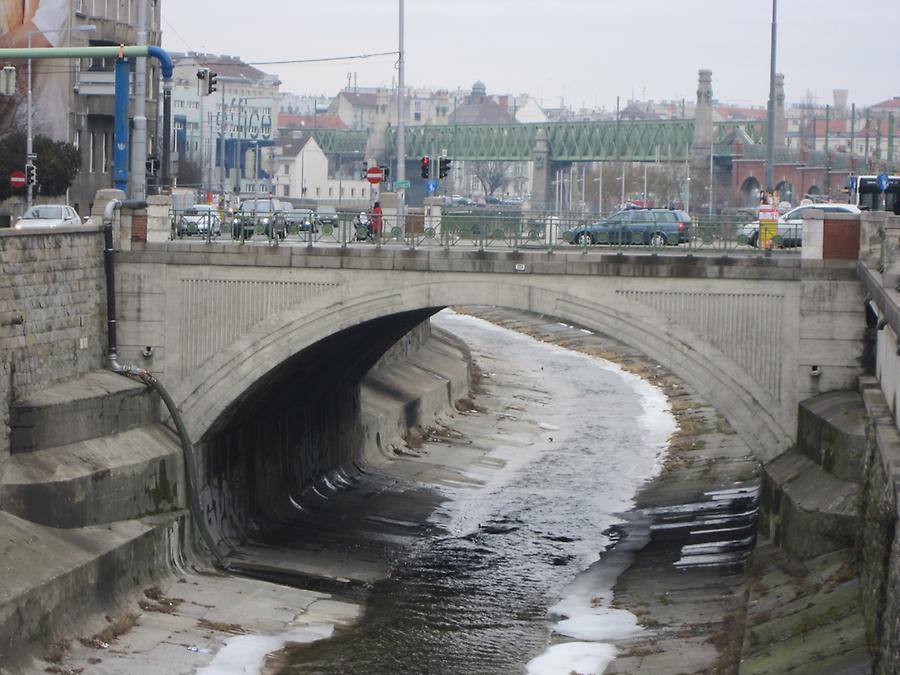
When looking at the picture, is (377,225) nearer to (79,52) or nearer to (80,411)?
(79,52)

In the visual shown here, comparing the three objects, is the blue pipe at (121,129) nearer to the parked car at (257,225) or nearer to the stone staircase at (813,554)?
the parked car at (257,225)

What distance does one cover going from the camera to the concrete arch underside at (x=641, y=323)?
35.7 meters

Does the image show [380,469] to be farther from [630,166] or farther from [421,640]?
[630,166]

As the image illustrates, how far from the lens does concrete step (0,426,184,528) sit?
33219 millimetres

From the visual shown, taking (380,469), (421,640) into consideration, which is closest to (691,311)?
(421,640)

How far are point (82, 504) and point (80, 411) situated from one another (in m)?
2.52

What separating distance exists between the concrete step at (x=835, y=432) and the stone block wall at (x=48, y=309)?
16.3 m

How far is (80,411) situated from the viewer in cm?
3562

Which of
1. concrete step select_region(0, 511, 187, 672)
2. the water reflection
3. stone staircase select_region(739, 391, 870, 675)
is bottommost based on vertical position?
the water reflection

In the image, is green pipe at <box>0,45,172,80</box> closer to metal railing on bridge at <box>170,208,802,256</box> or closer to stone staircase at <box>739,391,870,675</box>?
metal railing on bridge at <box>170,208,802,256</box>

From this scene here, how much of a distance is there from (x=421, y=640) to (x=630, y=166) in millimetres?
112646

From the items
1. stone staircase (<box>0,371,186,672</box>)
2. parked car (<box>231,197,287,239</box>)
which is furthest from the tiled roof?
stone staircase (<box>0,371,186,672</box>)

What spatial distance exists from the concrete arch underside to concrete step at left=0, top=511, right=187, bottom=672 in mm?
4650

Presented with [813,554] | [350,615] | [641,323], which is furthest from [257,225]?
[813,554]
